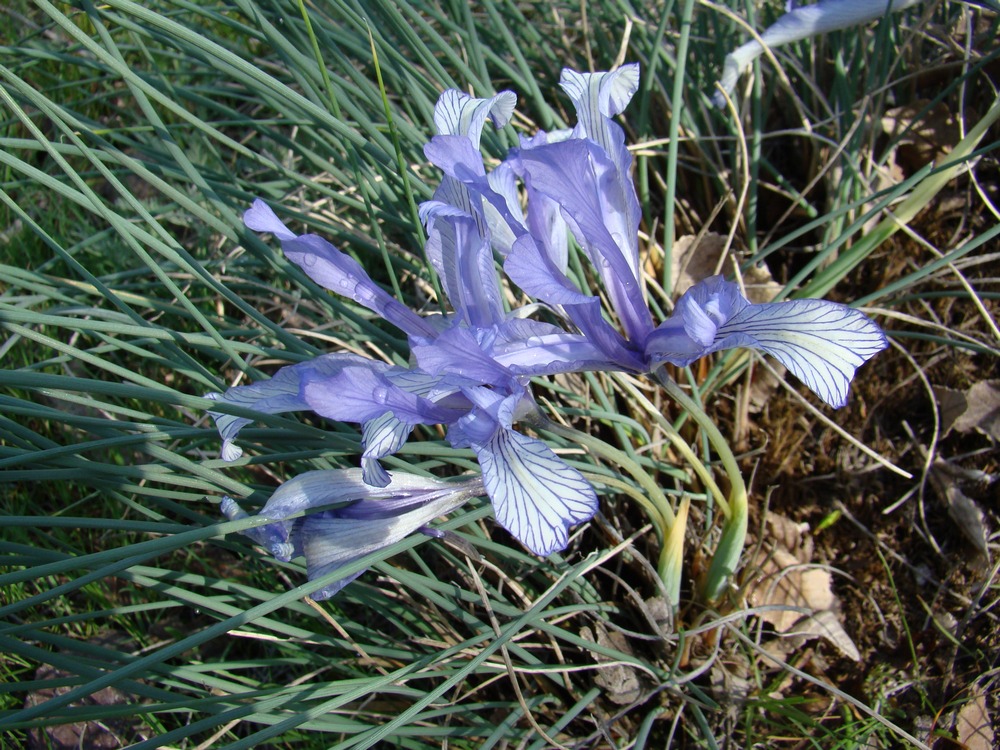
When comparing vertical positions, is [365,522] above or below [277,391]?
below

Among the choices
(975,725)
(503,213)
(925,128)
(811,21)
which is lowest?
(975,725)

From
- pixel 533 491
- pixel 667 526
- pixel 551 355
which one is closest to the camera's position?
pixel 533 491

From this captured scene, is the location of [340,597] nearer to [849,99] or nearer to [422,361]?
[422,361]

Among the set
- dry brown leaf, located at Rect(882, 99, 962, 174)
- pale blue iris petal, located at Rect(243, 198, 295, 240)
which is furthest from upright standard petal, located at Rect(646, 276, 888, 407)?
dry brown leaf, located at Rect(882, 99, 962, 174)

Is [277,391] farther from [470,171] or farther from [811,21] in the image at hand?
[811,21]

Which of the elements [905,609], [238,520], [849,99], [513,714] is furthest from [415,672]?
[849,99]

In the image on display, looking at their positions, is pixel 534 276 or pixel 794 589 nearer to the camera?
pixel 534 276

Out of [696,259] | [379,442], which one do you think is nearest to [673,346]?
[379,442]

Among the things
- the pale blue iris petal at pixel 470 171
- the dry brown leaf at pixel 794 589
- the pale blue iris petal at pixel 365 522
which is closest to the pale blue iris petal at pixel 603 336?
the pale blue iris petal at pixel 470 171
